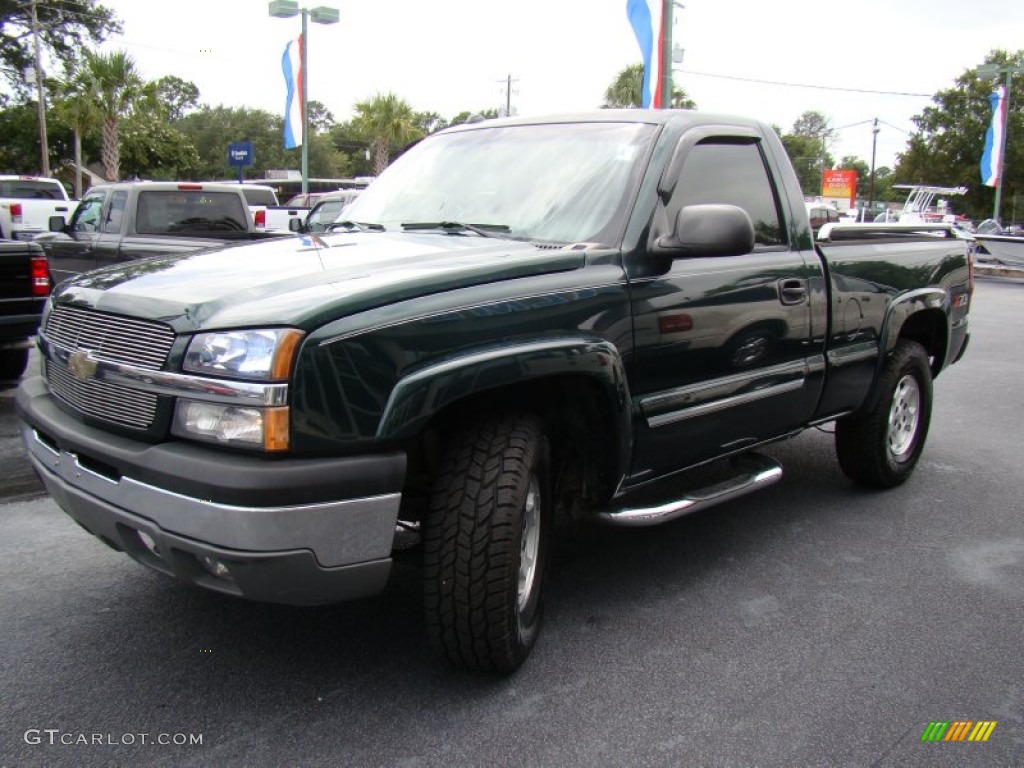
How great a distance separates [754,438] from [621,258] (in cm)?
121

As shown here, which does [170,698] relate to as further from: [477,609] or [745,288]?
[745,288]

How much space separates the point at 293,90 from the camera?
73.8 feet

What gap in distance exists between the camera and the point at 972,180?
47.2 meters

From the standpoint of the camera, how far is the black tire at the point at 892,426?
4.95 m

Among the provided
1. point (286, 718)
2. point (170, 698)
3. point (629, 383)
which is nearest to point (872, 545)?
point (629, 383)

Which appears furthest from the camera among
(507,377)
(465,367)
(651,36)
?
(651,36)

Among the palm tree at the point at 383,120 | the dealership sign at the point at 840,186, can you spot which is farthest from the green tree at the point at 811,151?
the palm tree at the point at 383,120

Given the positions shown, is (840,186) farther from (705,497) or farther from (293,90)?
(705,497)

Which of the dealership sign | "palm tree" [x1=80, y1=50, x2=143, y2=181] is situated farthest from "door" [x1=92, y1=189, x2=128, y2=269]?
the dealership sign

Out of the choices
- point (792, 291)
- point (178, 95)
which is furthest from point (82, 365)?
point (178, 95)

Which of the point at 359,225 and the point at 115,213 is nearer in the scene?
the point at 359,225

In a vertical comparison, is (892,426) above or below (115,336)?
below

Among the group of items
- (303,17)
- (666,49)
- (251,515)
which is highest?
(303,17)

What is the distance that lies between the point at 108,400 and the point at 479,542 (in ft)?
3.84
